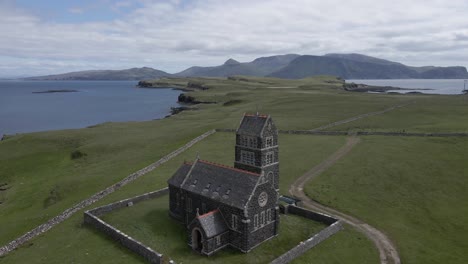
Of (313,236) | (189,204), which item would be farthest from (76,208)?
(313,236)

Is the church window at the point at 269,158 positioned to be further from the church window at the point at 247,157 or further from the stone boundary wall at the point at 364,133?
the stone boundary wall at the point at 364,133

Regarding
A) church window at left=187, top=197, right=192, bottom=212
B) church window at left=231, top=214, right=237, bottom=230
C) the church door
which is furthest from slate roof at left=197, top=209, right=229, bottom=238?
church window at left=187, top=197, right=192, bottom=212

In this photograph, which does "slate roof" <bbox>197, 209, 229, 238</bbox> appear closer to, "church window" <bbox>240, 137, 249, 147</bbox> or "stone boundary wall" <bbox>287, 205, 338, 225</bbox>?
"church window" <bbox>240, 137, 249, 147</bbox>

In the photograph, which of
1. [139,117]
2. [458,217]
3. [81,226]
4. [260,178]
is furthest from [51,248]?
[139,117]

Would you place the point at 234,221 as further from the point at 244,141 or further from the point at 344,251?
the point at 344,251

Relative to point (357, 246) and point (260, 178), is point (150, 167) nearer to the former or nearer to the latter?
point (260, 178)


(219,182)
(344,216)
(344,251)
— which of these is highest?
(219,182)

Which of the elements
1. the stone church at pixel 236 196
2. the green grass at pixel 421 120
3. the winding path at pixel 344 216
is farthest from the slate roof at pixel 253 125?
the green grass at pixel 421 120
